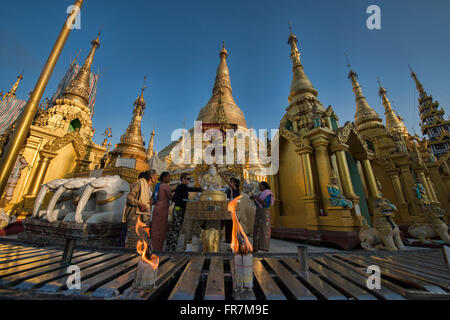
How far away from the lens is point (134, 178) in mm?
8695

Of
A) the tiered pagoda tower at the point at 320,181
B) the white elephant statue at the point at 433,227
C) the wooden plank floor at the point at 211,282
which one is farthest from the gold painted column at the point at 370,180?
the wooden plank floor at the point at 211,282

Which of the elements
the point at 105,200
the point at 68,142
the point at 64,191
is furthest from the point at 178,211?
the point at 68,142

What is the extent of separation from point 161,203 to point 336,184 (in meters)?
5.68

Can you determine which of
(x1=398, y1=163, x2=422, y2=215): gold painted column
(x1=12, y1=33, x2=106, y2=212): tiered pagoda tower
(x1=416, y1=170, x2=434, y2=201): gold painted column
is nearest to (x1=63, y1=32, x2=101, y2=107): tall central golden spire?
(x1=12, y1=33, x2=106, y2=212): tiered pagoda tower

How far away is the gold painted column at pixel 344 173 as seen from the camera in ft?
20.4

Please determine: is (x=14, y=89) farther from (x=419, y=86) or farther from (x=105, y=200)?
(x=419, y=86)

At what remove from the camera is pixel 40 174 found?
9578mm

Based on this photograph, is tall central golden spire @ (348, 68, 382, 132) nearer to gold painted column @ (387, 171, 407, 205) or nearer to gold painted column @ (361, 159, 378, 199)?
gold painted column @ (387, 171, 407, 205)

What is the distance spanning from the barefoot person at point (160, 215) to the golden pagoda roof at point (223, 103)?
16805 mm

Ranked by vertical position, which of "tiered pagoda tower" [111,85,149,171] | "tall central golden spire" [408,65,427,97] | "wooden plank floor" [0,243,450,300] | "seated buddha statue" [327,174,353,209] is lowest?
A: "wooden plank floor" [0,243,450,300]

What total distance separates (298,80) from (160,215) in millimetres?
11092

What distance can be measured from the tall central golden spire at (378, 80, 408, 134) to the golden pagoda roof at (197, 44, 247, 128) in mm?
15391

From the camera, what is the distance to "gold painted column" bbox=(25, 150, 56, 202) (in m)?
9.08

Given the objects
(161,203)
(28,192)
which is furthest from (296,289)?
(28,192)
